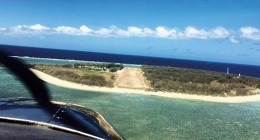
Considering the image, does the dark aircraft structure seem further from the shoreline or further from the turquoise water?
the shoreline

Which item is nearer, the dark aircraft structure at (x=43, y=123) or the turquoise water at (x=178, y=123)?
the dark aircraft structure at (x=43, y=123)

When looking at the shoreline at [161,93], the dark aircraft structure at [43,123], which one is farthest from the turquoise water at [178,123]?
the dark aircraft structure at [43,123]

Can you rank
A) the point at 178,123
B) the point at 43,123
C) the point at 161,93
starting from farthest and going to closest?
the point at 161,93 < the point at 178,123 < the point at 43,123

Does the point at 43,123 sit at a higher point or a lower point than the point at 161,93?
higher

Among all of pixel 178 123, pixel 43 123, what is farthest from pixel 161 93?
pixel 43 123

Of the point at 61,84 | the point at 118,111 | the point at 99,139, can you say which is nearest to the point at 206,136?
the point at 118,111

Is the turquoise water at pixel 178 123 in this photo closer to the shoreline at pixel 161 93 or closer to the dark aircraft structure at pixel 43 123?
the shoreline at pixel 161 93

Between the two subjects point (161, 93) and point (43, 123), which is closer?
point (43, 123)

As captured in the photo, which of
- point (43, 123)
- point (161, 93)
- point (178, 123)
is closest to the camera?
point (43, 123)

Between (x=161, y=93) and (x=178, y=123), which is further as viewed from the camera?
(x=161, y=93)

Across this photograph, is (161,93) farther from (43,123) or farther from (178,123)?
(43,123)

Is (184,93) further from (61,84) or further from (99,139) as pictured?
(99,139)

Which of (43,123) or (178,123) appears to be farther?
(178,123)
